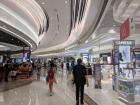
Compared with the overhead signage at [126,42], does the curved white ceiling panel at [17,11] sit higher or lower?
higher

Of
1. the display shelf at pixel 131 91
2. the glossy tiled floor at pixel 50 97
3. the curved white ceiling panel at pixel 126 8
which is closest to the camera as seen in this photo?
the display shelf at pixel 131 91

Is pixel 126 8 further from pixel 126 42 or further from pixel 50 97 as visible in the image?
pixel 50 97

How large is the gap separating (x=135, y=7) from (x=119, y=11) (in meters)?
0.80

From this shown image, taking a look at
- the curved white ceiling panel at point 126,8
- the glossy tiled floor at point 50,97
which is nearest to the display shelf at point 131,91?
the glossy tiled floor at point 50,97

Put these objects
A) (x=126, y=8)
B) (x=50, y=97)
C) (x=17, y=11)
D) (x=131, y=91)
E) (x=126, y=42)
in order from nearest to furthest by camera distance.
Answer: (x=131, y=91)
(x=50, y=97)
(x=126, y=42)
(x=126, y=8)
(x=17, y=11)

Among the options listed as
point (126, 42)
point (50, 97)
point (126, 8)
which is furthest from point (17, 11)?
point (126, 42)

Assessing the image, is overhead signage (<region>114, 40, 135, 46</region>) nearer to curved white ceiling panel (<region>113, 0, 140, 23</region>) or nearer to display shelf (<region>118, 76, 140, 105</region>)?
curved white ceiling panel (<region>113, 0, 140, 23</region>)

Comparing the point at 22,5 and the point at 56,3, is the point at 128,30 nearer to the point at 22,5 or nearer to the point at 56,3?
the point at 56,3

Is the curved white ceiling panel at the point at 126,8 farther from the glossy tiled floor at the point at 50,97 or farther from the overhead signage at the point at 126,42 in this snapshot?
the glossy tiled floor at the point at 50,97

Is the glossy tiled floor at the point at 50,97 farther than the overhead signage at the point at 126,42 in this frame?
No

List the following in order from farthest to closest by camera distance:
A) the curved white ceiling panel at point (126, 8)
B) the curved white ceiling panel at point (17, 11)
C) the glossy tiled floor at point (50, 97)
A: the curved white ceiling panel at point (17, 11)
the curved white ceiling panel at point (126, 8)
the glossy tiled floor at point (50, 97)

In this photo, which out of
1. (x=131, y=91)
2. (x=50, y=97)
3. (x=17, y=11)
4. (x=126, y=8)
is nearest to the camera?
(x=131, y=91)

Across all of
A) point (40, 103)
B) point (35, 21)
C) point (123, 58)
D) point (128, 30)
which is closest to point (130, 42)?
point (123, 58)

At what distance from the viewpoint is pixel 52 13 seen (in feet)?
33.2
